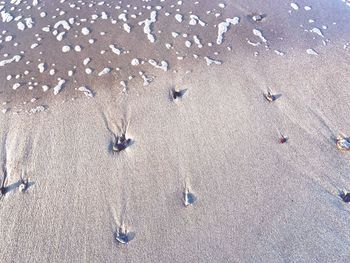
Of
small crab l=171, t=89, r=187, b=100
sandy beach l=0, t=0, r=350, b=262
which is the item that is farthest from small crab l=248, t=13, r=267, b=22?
small crab l=171, t=89, r=187, b=100

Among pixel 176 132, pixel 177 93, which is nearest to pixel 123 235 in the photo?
pixel 176 132

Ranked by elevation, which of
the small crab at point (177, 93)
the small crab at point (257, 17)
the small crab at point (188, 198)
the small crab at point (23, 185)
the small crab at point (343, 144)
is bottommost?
the small crab at point (23, 185)

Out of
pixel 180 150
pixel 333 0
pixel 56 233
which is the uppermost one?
pixel 333 0

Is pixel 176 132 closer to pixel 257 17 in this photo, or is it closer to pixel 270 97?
pixel 270 97

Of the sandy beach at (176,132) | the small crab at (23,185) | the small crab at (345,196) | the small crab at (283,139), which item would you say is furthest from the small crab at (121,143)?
the small crab at (345,196)

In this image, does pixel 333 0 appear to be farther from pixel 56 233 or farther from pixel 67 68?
pixel 56 233

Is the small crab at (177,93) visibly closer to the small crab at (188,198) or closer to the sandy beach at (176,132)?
the sandy beach at (176,132)

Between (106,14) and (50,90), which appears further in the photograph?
(106,14)

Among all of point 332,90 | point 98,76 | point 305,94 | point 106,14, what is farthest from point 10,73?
point 332,90
